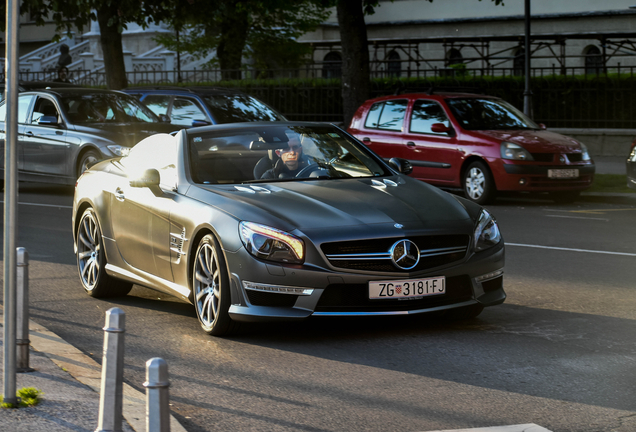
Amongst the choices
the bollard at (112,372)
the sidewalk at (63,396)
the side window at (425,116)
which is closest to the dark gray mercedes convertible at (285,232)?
the sidewalk at (63,396)

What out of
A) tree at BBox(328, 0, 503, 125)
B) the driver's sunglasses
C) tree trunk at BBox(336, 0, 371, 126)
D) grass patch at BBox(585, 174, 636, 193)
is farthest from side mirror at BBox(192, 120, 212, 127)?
the driver's sunglasses

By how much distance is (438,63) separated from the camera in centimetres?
4412

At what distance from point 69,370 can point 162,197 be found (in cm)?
198

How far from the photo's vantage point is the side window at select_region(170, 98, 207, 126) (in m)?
17.3

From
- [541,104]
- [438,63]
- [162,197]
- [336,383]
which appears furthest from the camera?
[438,63]

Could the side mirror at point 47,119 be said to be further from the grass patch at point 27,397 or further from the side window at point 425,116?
the grass patch at point 27,397

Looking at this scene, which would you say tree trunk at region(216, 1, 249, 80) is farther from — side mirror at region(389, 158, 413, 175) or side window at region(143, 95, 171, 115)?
side mirror at region(389, 158, 413, 175)

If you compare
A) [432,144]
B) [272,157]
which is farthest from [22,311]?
[432,144]

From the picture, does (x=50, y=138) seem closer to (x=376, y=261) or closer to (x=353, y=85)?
(x=353, y=85)

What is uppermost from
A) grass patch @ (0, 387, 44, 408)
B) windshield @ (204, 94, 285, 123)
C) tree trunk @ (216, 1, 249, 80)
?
tree trunk @ (216, 1, 249, 80)

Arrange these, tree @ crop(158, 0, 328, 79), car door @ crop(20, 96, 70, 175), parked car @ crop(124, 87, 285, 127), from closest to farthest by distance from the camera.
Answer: car door @ crop(20, 96, 70, 175) < parked car @ crop(124, 87, 285, 127) < tree @ crop(158, 0, 328, 79)

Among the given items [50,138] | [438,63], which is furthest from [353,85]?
[438,63]

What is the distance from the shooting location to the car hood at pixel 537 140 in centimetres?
1506

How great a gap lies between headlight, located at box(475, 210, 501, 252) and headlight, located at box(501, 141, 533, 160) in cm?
842
